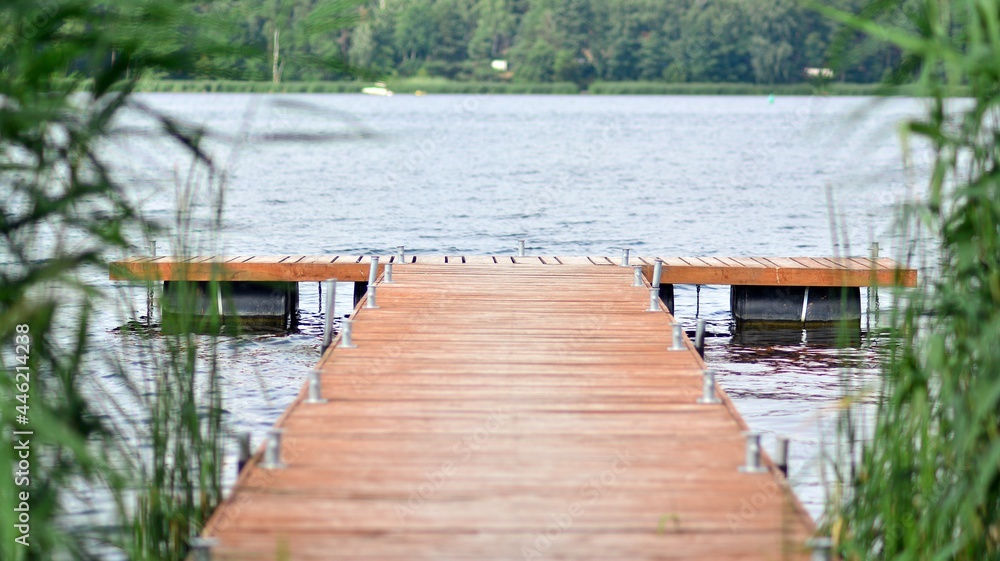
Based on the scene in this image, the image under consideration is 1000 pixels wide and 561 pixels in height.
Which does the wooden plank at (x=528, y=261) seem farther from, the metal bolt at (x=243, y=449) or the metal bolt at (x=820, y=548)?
the metal bolt at (x=820, y=548)

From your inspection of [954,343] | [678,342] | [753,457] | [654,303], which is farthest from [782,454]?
[654,303]

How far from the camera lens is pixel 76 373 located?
2.68m

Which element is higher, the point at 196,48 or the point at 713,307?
the point at 196,48

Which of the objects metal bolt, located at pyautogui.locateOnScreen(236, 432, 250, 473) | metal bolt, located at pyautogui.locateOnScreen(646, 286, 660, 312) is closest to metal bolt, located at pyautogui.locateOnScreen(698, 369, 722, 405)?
metal bolt, located at pyautogui.locateOnScreen(236, 432, 250, 473)

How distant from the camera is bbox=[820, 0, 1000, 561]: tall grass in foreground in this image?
2.47 meters

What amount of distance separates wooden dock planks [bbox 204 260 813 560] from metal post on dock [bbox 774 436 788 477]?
13 cm

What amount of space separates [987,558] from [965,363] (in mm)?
477

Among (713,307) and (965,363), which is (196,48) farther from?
(713,307)

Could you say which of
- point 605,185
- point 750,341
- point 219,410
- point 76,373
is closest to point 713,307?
point 750,341

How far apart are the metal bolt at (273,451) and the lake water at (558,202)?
36cm

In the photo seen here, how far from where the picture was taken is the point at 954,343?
9.03 ft

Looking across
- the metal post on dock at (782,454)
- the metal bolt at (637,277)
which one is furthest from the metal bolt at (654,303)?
the metal post on dock at (782,454)

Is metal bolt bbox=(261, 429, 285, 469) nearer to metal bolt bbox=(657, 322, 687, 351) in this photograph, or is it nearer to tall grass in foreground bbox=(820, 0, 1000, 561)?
tall grass in foreground bbox=(820, 0, 1000, 561)

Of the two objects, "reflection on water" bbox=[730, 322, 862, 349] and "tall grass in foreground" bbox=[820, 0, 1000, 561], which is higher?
"tall grass in foreground" bbox=[820, 0, 1000, 561]
